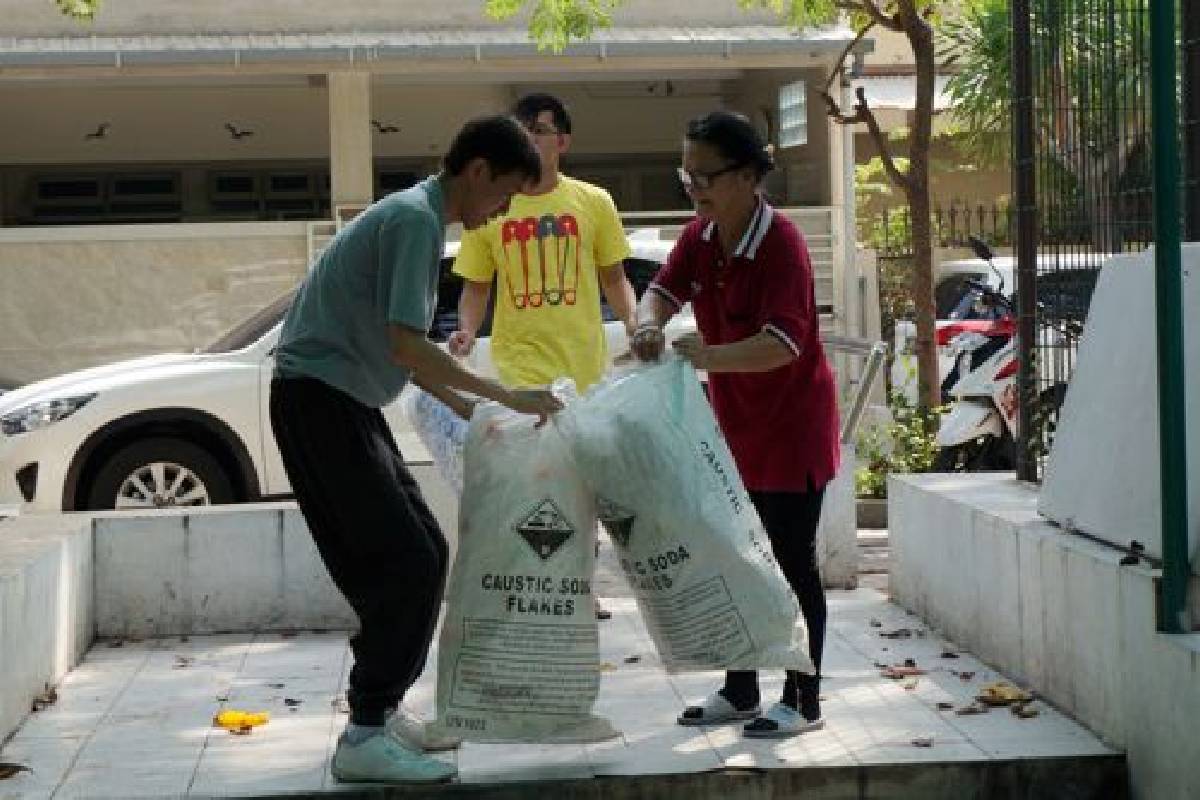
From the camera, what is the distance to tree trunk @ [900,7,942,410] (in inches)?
567

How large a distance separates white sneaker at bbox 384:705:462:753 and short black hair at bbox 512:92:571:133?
250cm

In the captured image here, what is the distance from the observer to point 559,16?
52.7 ft

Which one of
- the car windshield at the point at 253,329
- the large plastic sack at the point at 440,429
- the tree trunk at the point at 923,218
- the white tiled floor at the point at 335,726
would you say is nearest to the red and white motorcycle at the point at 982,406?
the tree trunk at the point at 923,218

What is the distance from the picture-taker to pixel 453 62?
20.9 metres

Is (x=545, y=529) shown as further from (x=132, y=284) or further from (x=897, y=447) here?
(x=132, y=284)

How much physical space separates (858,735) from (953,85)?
60.7ft

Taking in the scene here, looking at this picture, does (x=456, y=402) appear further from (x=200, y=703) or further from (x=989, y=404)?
(x=989, y=404)

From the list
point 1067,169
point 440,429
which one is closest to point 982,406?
point 1067,169

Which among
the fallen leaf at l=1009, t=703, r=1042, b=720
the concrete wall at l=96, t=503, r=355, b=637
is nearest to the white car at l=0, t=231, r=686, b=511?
the concrete wall at l=96, t=503, r=355, b=637

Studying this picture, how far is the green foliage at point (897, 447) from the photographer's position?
13.6 m

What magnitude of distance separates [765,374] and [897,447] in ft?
24.2

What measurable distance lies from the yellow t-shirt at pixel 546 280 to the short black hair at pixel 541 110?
207 mm

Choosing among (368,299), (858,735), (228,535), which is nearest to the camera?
(368,299)

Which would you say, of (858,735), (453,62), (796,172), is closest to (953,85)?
(796,172)
